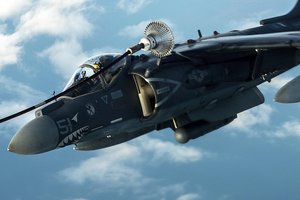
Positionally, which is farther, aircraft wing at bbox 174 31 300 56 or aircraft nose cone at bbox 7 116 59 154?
aircraft wing at bbox 174 31 300 56

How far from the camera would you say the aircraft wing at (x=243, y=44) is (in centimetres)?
1463

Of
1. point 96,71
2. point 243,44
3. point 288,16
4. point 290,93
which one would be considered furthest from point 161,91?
point 288,16

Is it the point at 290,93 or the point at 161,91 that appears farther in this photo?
the point at 290,93

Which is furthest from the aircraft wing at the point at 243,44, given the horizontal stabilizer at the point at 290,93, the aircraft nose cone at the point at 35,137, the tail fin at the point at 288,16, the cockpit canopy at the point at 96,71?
the aircraft nose cone at the point at 35,137

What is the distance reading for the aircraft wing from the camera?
48.0 feet

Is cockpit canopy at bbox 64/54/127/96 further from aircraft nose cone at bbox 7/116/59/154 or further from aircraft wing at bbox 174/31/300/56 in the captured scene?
aircraft wing at bbox 174/31/300/56

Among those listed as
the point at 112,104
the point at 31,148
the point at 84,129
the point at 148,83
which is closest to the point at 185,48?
the point at 148,83

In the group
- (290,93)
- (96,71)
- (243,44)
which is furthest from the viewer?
(243,44)

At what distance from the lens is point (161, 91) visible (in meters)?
14.1

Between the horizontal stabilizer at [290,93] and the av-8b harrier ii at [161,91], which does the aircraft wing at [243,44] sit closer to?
the av-8b harrier ii at [161,91]

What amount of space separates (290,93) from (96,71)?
496 centimetres

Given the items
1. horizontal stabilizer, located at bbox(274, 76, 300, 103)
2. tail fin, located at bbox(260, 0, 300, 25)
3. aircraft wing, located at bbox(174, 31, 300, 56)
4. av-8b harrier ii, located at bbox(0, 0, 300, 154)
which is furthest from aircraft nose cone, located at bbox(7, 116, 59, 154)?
tail fin, located at bbox(260, 0, 300, 25)

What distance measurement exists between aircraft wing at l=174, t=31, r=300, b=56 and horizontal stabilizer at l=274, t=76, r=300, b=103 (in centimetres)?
98

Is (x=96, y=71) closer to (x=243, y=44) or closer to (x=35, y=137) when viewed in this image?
(x=35, y=137)
